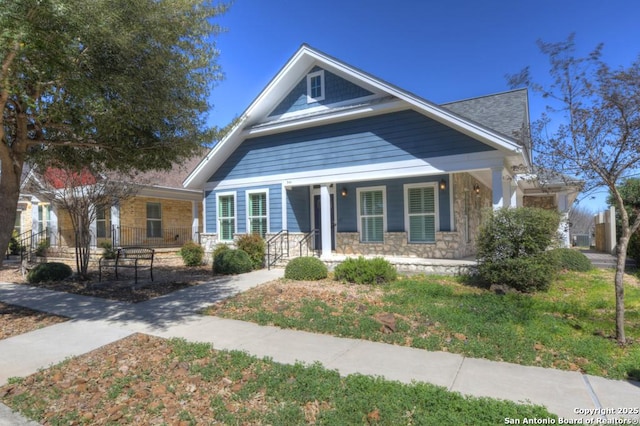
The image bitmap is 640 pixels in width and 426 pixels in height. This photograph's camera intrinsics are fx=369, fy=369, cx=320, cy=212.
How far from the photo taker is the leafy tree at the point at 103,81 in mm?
5090

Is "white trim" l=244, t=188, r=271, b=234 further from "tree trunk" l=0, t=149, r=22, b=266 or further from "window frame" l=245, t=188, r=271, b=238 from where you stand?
"tree trunk" l=0, t=149, r=22, b=266

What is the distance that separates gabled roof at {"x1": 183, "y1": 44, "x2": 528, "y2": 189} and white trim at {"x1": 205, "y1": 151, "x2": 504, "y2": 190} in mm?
500

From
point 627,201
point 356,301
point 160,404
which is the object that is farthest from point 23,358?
point 627,201

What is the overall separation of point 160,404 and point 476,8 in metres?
12.8

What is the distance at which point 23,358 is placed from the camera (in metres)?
4.74

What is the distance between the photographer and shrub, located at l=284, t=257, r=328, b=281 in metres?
9.60

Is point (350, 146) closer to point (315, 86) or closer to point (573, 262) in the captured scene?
point (315, 86)

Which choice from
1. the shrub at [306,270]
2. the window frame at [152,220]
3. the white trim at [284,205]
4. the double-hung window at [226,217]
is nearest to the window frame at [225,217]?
the double-hung window at [226,217]

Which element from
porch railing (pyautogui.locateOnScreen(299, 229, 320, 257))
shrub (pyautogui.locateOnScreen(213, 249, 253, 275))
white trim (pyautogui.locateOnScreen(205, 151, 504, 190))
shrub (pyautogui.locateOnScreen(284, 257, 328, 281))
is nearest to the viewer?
white trim (pyautogui.locateOnScreen(205, 151, 504, 190))

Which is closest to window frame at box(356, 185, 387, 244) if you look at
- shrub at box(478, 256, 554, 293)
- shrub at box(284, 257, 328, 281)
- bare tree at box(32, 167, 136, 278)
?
shrub at box(284, 257, 328, 281)

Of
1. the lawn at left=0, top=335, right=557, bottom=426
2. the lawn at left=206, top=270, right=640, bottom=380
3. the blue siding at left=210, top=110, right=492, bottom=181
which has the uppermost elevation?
the blue siding at left=210, top=110, right=492, bottom=181

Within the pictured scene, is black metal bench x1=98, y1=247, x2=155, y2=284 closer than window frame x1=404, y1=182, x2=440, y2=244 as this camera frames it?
Yes

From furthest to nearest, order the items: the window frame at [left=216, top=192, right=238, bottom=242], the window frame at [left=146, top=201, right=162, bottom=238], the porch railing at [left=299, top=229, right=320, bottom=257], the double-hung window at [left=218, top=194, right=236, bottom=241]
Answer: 1. the window frame at [left=146, top=201, right=162, bottom=238]
2. the double-hung window at [left=218, top=194, right=236, bottom=241]
3. the window frame at [left=216, top=192, right=238, bottom=242]
4. the porch railing at [left=299, top=229, right=320, bottom=257]

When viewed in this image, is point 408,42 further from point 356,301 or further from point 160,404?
point 160,404
